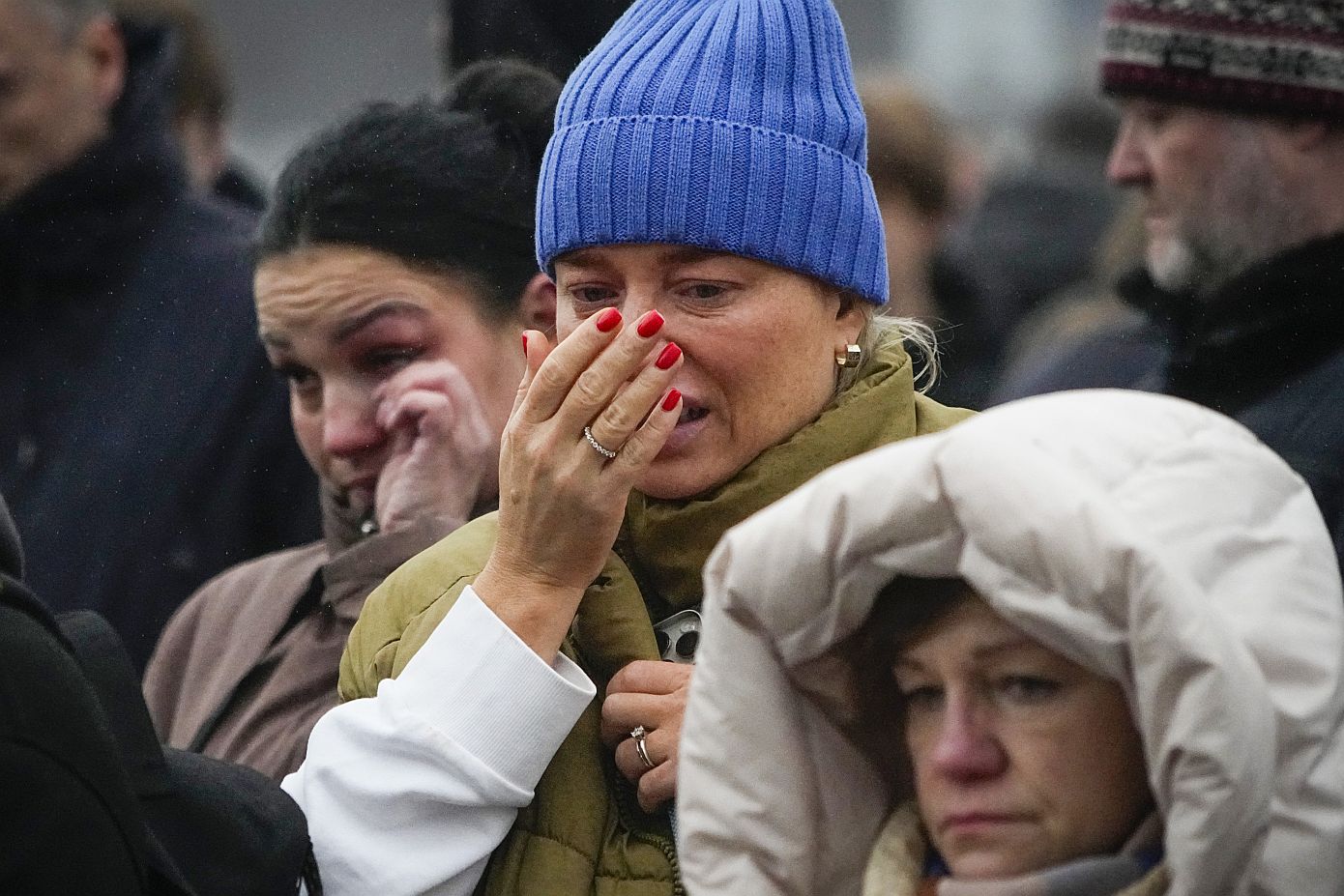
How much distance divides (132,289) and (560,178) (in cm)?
202

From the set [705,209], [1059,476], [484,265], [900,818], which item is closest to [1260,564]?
[1059,476]

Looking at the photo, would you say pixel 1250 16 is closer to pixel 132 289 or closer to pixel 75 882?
pixel 132 289

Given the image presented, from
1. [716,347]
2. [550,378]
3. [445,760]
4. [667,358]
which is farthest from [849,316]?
[445,760]

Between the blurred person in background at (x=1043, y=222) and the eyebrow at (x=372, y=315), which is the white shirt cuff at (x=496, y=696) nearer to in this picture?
the eyebrow at (x=372, y=315)

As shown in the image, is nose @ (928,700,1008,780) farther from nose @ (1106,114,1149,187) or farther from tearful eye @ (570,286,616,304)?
nose @ (1106,114,1149,187)

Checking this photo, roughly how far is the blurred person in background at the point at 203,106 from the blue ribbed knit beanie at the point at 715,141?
2.97m

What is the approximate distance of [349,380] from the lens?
3.27m

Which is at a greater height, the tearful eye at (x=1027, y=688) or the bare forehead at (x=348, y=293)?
the tearful eye at (x=1027, y=688)

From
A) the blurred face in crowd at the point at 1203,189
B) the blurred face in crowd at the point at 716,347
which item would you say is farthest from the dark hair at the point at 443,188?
the blurred face in crowd at the point at 1203,189

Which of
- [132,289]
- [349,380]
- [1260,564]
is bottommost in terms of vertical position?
[132,289]

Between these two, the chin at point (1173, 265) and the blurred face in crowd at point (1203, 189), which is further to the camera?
the chin at point (1173, 265)

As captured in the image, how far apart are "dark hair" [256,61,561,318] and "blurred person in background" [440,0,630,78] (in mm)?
116

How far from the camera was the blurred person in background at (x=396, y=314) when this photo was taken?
321 cm

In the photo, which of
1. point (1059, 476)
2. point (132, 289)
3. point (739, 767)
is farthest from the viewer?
point (132, 289)
